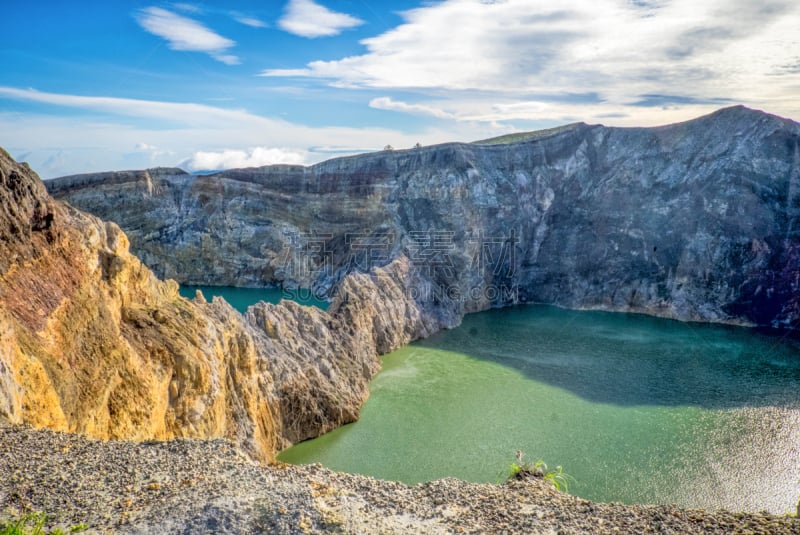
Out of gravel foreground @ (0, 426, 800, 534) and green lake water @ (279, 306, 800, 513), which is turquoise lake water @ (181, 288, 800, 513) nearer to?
green lake water @ (279, 306, 800, 513)

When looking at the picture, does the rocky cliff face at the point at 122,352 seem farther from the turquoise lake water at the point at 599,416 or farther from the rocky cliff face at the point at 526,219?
the rocky cliff face at the point at 526,219

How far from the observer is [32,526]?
27.1 feet

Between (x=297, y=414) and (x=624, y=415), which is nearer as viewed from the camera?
(x=297, y=414)

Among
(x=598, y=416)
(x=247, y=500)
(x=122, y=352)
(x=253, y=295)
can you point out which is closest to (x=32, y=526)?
(x=247, y=500)

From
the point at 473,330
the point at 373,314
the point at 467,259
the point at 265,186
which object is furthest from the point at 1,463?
the point at 265,186

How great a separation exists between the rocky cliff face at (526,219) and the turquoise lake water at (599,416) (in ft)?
23.0

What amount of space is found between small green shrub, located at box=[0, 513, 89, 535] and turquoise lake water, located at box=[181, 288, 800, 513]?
503 inches

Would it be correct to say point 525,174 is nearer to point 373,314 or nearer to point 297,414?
point 373,314

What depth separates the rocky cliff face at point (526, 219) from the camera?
44906 mm

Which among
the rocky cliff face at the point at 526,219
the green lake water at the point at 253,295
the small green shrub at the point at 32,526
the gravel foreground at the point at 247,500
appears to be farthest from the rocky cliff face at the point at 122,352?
the green lake water at the point at 253,295

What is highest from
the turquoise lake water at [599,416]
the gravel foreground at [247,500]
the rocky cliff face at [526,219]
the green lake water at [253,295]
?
the rocky cliff face at [526,219]

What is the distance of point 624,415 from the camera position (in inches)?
1013

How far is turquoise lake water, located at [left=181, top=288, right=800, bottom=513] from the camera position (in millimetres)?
20062

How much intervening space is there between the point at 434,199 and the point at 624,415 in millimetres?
28814
